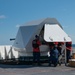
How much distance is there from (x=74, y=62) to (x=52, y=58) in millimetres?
1404

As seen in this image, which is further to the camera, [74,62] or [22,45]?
[22,45]

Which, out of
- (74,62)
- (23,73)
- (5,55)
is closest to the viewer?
(23,73)

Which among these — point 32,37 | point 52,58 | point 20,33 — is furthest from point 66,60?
point 20,33

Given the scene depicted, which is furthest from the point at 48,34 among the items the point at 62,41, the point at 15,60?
the point at 15,60

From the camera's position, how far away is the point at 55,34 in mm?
17250

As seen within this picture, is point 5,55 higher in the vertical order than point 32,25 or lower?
lower

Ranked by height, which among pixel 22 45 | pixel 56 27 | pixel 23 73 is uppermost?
pixel 56 27

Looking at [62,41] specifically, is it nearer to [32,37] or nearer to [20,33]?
[32,37]

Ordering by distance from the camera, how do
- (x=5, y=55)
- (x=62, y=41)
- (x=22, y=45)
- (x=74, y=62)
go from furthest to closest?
(x=5, y=55) → (x=22, y=45) → (x=62, y=41) → (x=74, y=62)

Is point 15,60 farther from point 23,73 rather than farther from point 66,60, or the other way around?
point 23,73

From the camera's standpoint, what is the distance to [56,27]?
17.8 m

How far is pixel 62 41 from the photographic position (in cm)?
1709

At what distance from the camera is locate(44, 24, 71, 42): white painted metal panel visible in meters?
16.8

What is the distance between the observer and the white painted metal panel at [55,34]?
661 inches
